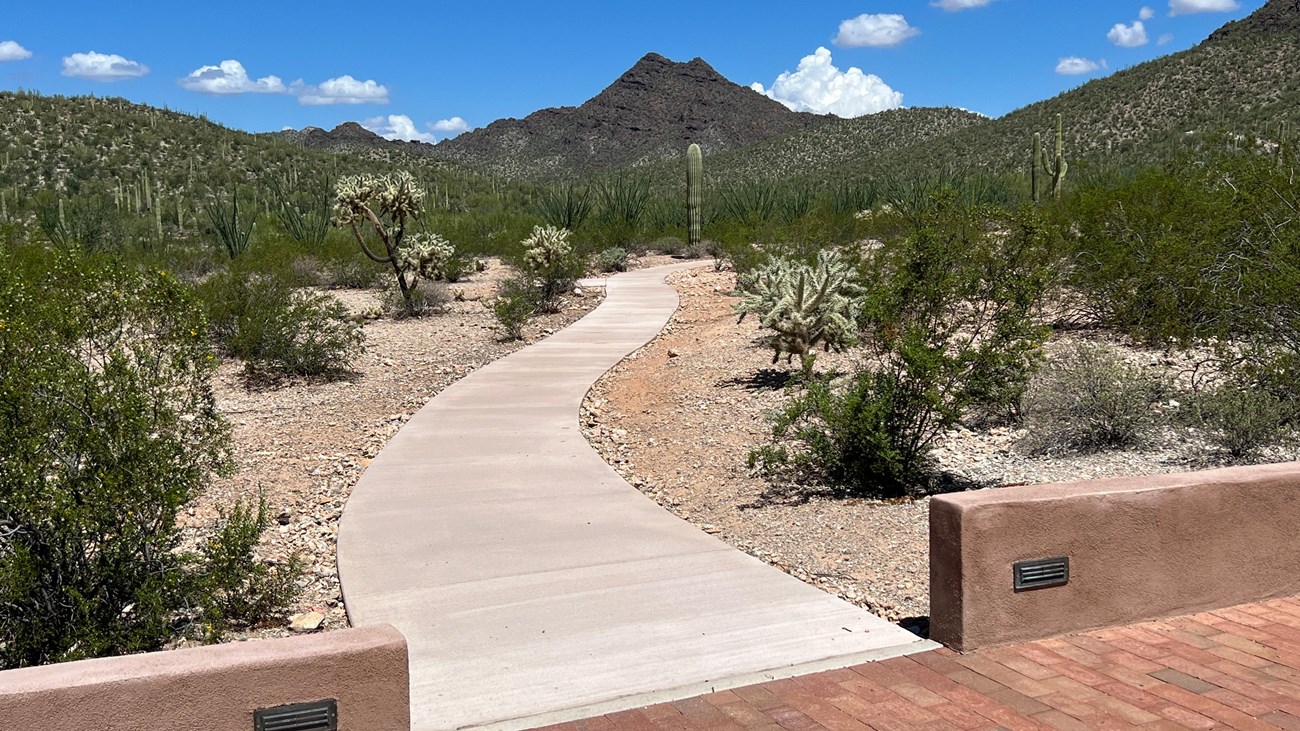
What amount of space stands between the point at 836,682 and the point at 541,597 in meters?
1.88

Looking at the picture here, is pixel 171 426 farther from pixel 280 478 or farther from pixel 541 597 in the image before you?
pixel 280 478

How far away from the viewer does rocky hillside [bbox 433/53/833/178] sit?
12325 cm

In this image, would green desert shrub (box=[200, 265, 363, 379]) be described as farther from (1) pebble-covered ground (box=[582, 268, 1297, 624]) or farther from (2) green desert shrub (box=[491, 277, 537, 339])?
(1) pebble-covered ground (box=[582, 268, 1297, 624])

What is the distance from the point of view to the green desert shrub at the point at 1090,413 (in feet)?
30.4

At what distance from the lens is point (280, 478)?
31.1 ft

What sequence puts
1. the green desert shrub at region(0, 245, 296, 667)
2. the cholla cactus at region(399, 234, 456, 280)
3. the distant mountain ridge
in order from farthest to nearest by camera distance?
the distant mountain ridge, the cholla cactus at region(399, 234, 456, 280), the green desert shrub at region(0, 245, 296, 667)

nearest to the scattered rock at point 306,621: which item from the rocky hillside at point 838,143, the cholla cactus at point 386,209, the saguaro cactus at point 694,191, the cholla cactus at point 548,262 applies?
the cholla cactus at point 386,209

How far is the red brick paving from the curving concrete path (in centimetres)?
20

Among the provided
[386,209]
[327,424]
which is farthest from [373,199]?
[327,424]

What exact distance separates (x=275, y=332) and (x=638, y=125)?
124 m

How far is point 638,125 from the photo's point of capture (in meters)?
135

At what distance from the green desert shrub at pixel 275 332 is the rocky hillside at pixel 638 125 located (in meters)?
100

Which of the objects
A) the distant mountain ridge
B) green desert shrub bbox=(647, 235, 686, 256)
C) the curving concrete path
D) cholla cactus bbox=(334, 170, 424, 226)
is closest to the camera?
the curving concrete path

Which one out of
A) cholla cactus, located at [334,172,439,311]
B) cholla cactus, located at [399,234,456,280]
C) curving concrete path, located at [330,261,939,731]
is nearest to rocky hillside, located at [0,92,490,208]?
cholla cactus, located at [399,234,456,280]
